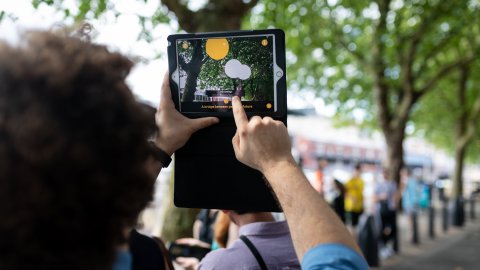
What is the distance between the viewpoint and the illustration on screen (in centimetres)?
151

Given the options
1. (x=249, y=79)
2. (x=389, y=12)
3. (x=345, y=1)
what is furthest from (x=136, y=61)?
(x=389, y=12)

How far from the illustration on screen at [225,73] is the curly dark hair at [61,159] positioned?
658 millimetres

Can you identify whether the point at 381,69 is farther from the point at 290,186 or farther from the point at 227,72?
the point at 290,186

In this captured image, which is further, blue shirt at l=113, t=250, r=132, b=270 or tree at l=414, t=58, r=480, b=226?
tree at l=414, t=58, r=480, b=226

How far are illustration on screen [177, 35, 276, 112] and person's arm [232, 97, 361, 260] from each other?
0.64 ft

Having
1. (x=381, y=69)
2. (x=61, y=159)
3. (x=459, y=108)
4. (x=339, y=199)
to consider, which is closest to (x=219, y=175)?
(x=61, y=159)

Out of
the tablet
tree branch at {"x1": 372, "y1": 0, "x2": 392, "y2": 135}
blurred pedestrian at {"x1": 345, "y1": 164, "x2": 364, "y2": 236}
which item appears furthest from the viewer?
tree branch at {"x1": 372, "y1": 0, "x2": 392, "y2": 135}

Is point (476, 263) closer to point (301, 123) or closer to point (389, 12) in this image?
point (389, 12)

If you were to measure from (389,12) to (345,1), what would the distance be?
3853 mm

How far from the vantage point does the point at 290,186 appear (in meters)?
1.16

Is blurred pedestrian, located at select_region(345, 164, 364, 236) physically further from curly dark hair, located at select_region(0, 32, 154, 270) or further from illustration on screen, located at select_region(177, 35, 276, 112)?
curly dark hair, located at select_region(0, 32, 154, 270)

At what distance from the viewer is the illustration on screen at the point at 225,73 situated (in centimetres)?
151

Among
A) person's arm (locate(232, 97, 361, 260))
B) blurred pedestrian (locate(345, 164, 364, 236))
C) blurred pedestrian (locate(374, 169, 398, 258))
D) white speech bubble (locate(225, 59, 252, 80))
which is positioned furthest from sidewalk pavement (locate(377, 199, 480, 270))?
person's arm (locate(232, 97, 361, 260))

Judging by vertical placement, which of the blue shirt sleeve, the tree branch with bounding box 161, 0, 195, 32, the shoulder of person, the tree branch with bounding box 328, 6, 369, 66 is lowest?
the shoulder of person
